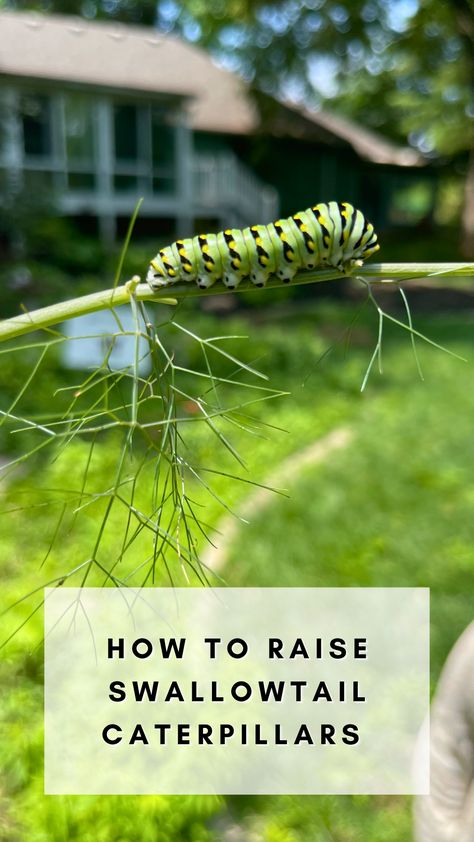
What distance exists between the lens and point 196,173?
20.1 m

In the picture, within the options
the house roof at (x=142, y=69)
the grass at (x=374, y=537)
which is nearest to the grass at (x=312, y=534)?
the grass at (x=374, y=537)

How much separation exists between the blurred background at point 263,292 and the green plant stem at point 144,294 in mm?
198

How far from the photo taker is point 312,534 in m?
4.85

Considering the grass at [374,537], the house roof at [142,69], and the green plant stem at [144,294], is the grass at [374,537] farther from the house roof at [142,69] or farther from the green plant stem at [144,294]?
the house roof at [142,69]

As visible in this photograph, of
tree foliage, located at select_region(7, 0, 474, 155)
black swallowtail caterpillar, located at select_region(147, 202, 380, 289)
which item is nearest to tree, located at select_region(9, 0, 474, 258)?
tree foliage, located at select_region(7, 0, 474, 155)

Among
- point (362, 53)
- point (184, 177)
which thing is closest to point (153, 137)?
point (184, 177)

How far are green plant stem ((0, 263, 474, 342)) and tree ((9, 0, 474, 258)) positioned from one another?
5.96 metres

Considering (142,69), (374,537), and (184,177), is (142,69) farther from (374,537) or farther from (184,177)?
(374,537)

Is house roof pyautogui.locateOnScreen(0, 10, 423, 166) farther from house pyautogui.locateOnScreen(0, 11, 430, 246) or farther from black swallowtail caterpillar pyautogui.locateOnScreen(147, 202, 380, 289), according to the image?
black swallowtail caterpillar pyautogui.locateOnScreen(147, 202, 380, 289)

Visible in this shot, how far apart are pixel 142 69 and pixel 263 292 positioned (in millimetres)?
8311

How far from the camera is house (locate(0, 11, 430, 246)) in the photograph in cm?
1775

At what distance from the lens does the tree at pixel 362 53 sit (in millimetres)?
14312

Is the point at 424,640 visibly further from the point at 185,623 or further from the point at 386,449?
the point at 386,449

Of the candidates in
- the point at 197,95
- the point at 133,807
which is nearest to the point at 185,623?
the point at 133,807
